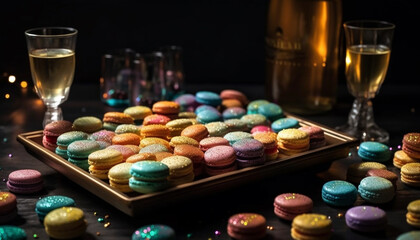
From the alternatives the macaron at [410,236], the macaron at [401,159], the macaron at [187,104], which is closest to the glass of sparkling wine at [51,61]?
the macaron at [187,104]

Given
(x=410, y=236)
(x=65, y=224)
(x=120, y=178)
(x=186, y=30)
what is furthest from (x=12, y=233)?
(x=186, y=30)

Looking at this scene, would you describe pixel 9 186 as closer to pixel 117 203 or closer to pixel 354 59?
pixel 117 203

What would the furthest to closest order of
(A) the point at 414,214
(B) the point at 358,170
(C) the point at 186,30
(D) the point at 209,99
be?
(C) the point at 186,30, (D) the point at 209,99, (B) the point at 358,170, (A) the point at 414,214

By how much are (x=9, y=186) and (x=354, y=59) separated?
0.84m

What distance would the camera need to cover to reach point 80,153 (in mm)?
1375

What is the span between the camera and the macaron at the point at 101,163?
1328 millimetres

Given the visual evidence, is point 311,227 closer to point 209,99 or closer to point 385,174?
point 385,174

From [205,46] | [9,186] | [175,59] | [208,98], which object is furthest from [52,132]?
[205,46]

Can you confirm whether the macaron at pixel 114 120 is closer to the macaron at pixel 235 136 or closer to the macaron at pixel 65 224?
the macaron at pixel 235 136

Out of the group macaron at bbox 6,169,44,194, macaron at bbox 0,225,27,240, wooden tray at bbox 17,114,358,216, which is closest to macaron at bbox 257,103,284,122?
wooden tray at bbox 17,114,358,216

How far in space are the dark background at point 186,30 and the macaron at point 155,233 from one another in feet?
3.59

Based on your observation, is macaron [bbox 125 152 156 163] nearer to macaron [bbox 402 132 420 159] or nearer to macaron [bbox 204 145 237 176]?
macaron [bbox 204 145 237 176]

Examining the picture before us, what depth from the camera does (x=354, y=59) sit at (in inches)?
66.9

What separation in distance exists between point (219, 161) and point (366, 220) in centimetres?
29
